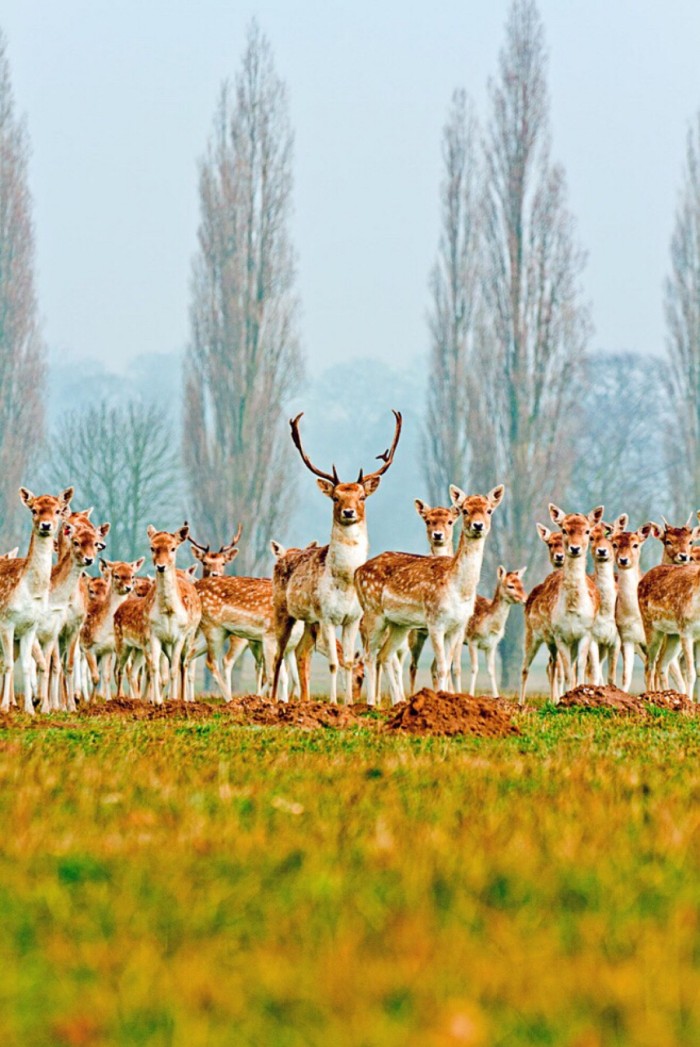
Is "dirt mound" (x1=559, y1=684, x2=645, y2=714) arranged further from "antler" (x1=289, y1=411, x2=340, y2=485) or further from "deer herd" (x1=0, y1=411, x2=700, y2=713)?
"antler" (x1=289, y1=411, x2=340, y2=485)

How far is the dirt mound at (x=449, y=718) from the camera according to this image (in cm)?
988

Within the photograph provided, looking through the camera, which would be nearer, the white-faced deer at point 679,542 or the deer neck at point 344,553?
the deer neck at point 344,553

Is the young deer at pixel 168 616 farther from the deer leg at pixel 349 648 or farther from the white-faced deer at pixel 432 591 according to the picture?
the white-faced deer at pixel 432 591

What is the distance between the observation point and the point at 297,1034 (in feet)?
9.36

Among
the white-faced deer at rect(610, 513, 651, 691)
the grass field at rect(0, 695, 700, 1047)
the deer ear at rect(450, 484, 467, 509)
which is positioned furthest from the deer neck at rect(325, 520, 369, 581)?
the grass field at rect(0, 695, 700, 1047)

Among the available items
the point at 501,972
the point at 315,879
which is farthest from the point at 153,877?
the point at 501,972

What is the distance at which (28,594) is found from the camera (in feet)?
47.6

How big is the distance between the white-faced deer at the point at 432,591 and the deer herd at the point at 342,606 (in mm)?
15

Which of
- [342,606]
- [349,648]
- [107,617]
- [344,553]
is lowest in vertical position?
[349,648]

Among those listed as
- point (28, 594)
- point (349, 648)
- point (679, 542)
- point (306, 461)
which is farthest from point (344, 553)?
point (679, 542)

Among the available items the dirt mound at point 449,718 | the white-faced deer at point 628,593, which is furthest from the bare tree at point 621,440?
the dirt mound at point 449,718

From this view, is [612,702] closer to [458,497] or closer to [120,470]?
[458,497]

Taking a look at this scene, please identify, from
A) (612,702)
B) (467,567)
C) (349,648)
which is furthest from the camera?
(349,648)

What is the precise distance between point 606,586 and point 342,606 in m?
3.12
